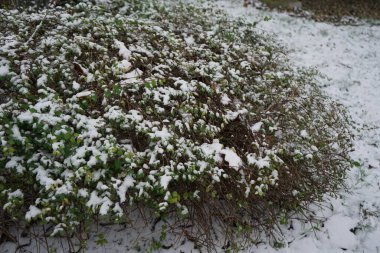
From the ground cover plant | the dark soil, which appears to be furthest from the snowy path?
A: the dark soil

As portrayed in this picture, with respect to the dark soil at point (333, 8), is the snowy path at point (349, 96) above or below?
below

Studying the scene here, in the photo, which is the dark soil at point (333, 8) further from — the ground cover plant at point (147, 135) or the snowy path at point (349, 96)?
the ground cover plant at point (147, 135)

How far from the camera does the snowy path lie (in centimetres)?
356

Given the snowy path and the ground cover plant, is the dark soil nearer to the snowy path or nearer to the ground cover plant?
the snowy path

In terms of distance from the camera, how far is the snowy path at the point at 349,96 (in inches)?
140

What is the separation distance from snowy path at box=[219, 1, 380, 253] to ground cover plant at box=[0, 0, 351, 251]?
0.35 meters

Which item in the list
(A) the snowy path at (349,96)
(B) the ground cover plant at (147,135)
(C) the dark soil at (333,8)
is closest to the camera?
(B) the ground cover plant at (147,135)

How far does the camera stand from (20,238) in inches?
125

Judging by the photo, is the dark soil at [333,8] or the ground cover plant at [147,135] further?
the dark soil at [333,8]

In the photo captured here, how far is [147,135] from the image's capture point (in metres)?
3.31

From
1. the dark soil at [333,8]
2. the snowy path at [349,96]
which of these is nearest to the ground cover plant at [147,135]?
the snowy path at [349,96]

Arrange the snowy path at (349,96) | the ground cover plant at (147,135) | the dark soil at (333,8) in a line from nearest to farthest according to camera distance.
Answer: the ground cover plant at (147,135) → the snowy path at (349,96) → the dark soil at (333,8)


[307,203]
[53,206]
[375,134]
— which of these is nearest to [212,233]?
[307,203]

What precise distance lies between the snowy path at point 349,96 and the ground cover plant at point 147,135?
349 millimetres
